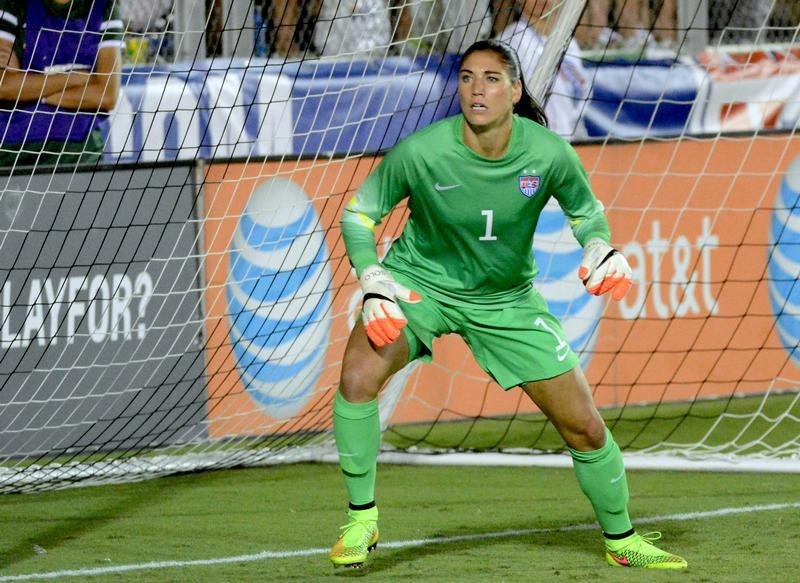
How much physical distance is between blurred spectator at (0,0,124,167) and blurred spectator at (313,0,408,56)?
5.82 ft

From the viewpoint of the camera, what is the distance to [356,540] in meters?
5.41

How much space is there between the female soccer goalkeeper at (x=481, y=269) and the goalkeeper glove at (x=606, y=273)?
0.06m

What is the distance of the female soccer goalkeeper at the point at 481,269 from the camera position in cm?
540

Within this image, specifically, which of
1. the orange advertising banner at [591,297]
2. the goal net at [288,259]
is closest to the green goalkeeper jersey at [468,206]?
the goal net at [288,259]

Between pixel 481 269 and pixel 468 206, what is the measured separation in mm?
225

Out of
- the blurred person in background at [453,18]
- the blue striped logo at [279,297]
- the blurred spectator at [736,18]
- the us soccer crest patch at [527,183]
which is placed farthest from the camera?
the blurred spectator at [736,18]

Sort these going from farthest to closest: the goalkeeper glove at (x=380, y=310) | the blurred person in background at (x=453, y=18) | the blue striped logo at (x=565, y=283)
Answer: the blue striped logo at (x=565, y=283) < the blurred person in background at (x=453, y=18) < the goalkeeper glove at (x=380, y=310)

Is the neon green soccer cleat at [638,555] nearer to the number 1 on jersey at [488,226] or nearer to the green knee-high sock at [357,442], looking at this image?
the green knee-high sock at [357,442]

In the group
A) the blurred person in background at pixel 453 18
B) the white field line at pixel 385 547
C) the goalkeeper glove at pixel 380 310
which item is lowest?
the white field line at pixel 385 547

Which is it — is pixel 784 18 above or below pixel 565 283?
above

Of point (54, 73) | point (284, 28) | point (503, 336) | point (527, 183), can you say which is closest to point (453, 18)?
point (284, 28)

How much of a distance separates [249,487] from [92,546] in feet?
4.77

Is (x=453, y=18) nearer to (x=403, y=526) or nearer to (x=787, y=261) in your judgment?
(x=787, y=261)

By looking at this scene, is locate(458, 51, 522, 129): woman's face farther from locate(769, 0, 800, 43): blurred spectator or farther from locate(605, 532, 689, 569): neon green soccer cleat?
locate(769, 0, 800, 43): blurred spectator
